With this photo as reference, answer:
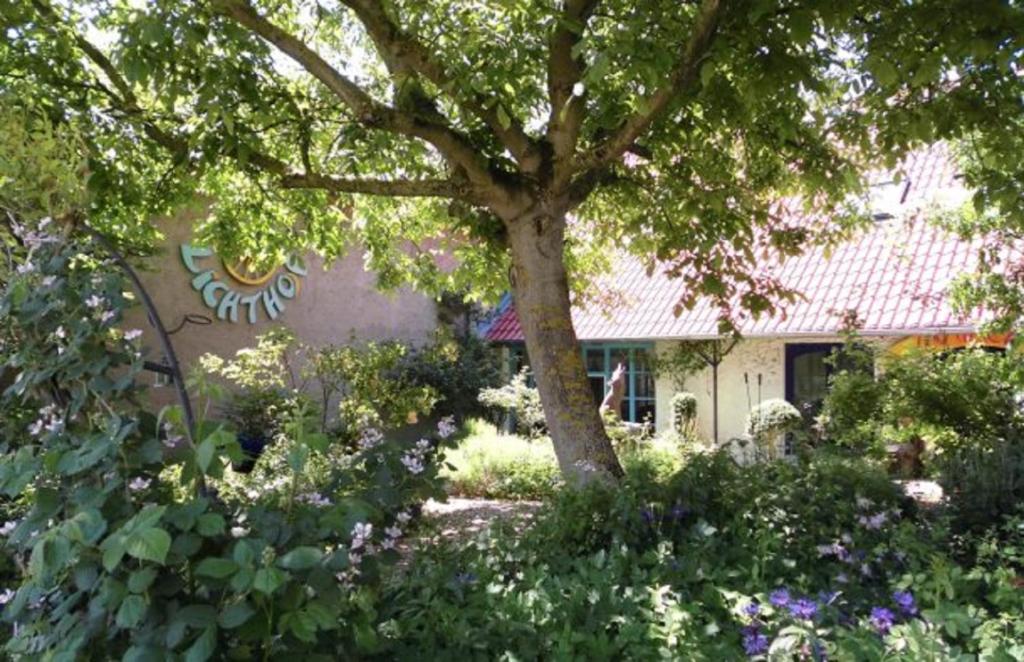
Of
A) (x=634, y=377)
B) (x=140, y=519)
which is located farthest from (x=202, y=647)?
(x=634, y=377)

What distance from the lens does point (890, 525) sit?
13.7ft

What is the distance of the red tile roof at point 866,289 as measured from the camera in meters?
11.2

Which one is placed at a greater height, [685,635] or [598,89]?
[598,89]

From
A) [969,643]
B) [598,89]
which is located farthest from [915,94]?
[969,643]

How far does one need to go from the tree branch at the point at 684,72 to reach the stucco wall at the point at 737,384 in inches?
349

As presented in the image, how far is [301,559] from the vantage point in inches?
74.5

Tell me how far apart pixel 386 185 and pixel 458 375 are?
33.2 ft

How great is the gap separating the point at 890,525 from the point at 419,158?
5123 millimetres

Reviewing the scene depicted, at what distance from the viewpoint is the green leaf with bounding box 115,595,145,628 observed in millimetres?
1813

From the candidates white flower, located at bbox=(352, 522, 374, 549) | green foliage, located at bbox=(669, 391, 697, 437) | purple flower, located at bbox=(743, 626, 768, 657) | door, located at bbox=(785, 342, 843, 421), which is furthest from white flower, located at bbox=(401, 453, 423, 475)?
green foliage, located at bbox=(669, 391, 697, 437)

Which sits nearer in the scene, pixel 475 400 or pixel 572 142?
pixel 572 142

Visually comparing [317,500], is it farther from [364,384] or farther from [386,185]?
[364,384]

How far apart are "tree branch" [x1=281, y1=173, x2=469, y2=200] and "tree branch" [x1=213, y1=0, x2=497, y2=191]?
0.18 meters

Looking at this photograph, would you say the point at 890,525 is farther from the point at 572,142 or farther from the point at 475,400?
the point at 475,400
